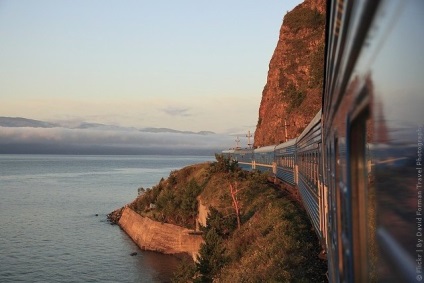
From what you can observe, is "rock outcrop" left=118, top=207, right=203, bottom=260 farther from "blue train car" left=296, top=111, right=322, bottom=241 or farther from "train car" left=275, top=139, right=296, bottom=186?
"blue train car" left=296, top=111, right=322, bottom=241

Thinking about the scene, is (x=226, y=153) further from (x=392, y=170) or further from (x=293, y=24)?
(x=392, y=170)

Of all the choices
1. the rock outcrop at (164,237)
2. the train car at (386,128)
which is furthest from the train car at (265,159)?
the train car at (386,128)

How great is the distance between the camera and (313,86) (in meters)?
68.6

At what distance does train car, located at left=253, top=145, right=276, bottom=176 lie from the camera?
35675 millimetres

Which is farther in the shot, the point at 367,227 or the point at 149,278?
the point at 149,278

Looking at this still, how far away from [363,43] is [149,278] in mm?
39631

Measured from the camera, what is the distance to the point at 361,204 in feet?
8.13

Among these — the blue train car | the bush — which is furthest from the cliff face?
the blue train car

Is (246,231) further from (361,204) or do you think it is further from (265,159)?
(361,204)

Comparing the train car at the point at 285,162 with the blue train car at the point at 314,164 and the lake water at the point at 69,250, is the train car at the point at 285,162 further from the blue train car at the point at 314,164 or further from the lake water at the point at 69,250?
the lake water at the point at 69,250

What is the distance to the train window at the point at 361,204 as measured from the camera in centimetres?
222


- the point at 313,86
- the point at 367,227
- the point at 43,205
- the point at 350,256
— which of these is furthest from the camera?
the point at 43,205

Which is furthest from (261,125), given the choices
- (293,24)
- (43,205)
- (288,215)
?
(288,215)

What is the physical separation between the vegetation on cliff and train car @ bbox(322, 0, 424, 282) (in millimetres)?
11336
